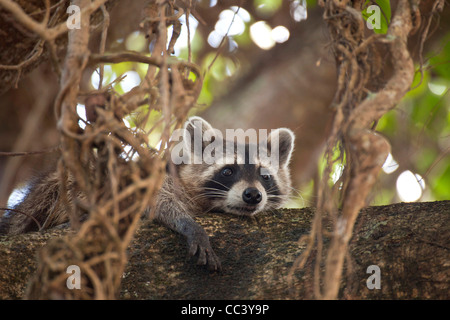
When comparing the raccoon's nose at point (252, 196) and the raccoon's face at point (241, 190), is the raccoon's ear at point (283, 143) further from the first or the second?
the raccoon's nose at point (252, 196)

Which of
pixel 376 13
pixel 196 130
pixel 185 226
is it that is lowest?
pixel 185 226

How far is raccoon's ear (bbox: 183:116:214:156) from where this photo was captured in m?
4.94

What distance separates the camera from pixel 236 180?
4785 mm

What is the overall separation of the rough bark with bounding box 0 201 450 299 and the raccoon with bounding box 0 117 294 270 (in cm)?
50

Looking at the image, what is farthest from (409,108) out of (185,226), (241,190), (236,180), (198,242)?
(198,242)

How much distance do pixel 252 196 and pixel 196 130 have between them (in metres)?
1.07

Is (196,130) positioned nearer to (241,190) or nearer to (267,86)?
(241,190)

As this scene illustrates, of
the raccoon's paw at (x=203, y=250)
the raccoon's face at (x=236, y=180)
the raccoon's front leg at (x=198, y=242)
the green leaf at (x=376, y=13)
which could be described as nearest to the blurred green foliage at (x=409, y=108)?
the green leaf at (x=376, y=13)

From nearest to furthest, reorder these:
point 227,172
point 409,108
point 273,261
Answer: point 273,261
point 227,172
point 409,108

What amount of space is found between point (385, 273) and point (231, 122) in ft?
15.1

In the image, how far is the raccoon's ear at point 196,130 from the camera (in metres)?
4.94
